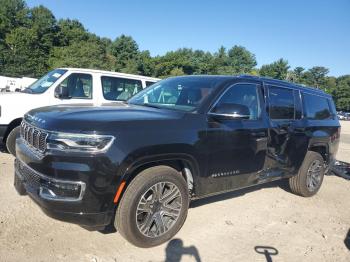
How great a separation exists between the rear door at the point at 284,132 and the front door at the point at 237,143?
0.68ft

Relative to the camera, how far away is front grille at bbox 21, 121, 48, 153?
338 centimetres

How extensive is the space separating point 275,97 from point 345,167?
445 cm

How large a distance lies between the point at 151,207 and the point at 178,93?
1.64 meters

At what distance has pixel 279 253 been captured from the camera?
3.93 meters

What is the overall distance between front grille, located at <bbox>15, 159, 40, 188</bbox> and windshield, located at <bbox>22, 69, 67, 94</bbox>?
417 cm

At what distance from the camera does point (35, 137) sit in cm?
355

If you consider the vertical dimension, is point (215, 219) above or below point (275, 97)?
A: below

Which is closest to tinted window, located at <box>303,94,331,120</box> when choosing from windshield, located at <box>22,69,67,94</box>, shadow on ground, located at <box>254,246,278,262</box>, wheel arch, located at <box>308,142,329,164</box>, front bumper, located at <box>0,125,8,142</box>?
wheel arch, located at <box>308,142,329,164</box>

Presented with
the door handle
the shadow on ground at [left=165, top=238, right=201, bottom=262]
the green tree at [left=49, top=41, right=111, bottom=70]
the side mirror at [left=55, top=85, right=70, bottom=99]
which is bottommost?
the shadow on ground at [left=165, top=238, right=201, bottom=262]

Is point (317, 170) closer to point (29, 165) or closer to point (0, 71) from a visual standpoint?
point (29, 165)

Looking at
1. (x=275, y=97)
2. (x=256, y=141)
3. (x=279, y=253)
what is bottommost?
(x=279, y=253)

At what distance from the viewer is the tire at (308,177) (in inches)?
233

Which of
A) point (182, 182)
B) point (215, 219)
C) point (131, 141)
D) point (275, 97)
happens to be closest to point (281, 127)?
point (275, 97)

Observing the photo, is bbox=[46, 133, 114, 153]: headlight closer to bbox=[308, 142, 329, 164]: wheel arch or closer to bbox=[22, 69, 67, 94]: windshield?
bbox=[308, 142, 329, 164]: wheel arch
